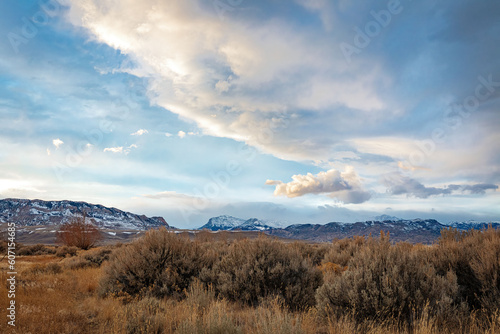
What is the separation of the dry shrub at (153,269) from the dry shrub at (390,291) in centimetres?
479

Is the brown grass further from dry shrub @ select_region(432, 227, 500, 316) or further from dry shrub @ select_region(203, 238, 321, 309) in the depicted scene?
dry shrub @ select_region(203, 238, 321, 309)

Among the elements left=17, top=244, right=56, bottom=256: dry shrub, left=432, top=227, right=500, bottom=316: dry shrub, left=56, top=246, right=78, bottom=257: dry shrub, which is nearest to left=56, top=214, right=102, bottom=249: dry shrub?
left=17, top=244, right=56, bottom=256: dry shrub

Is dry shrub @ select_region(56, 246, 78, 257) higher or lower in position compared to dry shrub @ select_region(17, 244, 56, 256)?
higher

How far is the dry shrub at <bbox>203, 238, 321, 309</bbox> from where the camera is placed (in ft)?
25.4

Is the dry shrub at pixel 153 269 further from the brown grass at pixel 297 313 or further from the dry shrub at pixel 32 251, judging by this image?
the dry shrub at pixel 32 251

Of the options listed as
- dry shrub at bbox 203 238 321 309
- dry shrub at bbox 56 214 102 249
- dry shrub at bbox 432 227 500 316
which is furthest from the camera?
dry shrub at bbox 56 214 102 249

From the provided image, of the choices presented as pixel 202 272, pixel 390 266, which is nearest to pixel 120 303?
pixel 202 272

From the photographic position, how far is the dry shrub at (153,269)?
28.8ft

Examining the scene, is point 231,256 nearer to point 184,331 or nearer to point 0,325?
point 184,331

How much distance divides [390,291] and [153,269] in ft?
23.5

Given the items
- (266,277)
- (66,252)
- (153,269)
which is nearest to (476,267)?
→ (266,277)

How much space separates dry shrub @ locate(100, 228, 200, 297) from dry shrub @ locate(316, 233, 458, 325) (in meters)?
4.79

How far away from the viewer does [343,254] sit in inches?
500

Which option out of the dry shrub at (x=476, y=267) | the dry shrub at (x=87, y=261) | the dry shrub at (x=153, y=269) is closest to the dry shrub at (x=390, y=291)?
the dry shrub at (x=476, y=267)
